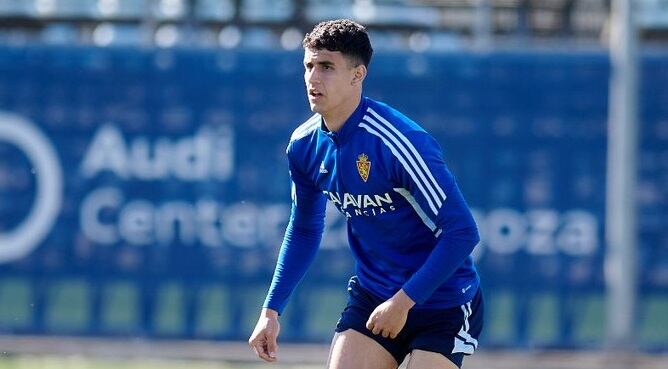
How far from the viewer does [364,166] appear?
6.22 m

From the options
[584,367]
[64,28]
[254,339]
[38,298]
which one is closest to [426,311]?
[254,339]

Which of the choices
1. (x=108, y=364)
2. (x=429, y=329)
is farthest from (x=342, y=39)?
(x=108, y=364)

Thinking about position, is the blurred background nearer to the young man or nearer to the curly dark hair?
the young man

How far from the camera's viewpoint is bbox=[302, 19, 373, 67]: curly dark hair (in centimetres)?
612

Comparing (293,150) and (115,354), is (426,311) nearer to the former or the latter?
(293,150)

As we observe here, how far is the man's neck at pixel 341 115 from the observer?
623cm

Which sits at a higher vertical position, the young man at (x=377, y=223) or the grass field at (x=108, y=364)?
the young man at (x=377, y=223)

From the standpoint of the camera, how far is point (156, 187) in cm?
1282

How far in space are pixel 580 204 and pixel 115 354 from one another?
4.11m

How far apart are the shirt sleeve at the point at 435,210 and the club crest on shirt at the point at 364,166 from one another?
14 cm

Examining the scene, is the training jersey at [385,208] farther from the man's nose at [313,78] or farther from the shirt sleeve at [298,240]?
the man's nose at [313,78]

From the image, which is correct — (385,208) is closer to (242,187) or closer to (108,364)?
(108,364)

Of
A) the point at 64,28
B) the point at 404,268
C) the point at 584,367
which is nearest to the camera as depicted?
the point at 404,268

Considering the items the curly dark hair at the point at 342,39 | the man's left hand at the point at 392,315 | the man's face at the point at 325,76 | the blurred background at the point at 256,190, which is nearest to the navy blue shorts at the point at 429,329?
the man's left hand at the point at 392,315
